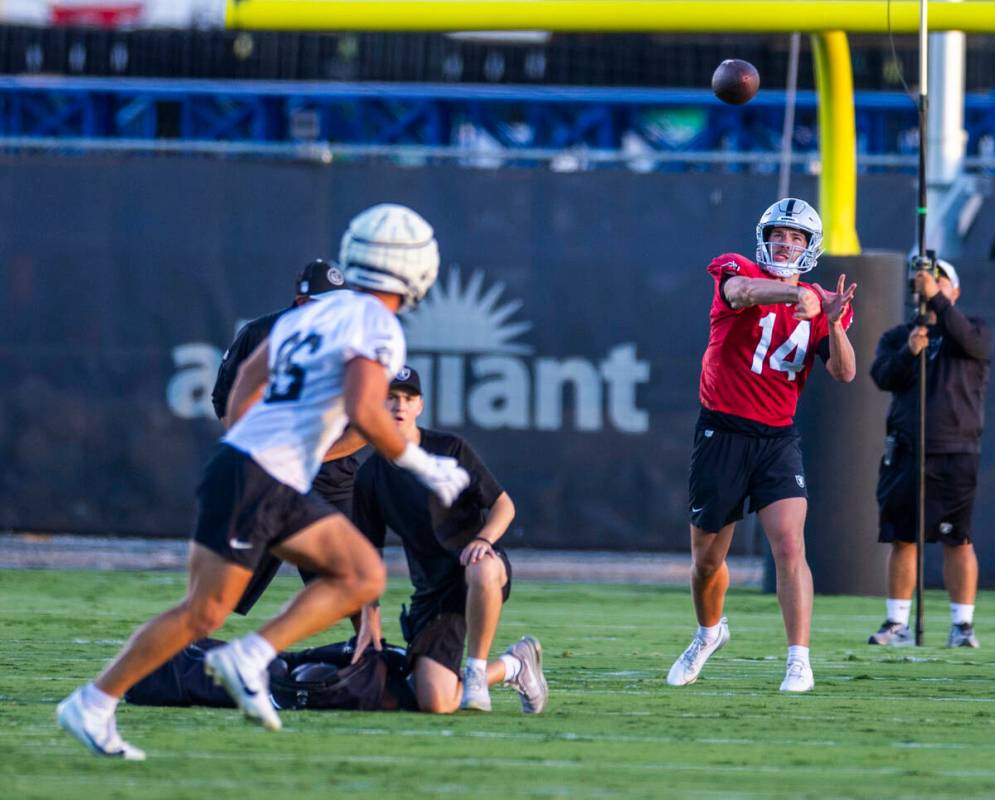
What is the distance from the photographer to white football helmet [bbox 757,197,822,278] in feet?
26.6

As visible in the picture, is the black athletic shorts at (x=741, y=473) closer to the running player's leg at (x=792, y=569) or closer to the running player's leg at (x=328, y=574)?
the running player's leg at (x=792, y=569)

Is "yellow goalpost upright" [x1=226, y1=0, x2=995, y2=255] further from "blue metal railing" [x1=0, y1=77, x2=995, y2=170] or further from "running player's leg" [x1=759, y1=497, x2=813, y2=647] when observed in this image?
"blue metal railing" [x1=0, y1=77, x2=995, y2=170]

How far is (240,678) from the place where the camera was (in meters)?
5.72

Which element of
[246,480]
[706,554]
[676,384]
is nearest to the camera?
[246,480]

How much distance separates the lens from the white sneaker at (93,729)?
5.62 m

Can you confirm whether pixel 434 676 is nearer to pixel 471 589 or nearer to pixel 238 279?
pixel 471 589

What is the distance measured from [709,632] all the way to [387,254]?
2.93 m

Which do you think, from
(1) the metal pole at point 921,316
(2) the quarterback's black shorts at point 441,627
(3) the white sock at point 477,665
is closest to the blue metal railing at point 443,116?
(1) the metal pole at point 921,316

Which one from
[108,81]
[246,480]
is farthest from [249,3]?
[108,81]

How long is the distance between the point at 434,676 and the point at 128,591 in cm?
566

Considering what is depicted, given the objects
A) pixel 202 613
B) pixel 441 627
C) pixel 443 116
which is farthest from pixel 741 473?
pixel 443 116

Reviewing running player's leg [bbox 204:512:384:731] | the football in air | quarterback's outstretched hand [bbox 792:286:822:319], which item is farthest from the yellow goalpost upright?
running player's leg [bbox 204:512:384:731]

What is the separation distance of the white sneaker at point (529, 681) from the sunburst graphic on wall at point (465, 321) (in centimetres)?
698

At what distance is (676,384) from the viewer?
13.8 m
